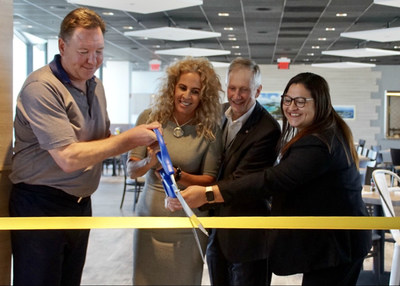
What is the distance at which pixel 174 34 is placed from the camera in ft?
13.9

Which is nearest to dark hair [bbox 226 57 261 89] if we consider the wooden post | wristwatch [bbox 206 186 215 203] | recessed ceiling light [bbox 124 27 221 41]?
wristwatch [bbox 206 186 215 203]

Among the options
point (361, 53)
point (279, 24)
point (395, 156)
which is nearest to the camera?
point (361, 53)

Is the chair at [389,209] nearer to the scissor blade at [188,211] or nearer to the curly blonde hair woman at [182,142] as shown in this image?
the curly blonde hair woman at [182,142]

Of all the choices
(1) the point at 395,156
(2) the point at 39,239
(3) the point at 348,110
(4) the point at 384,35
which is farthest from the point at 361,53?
(1) the point at 395,156

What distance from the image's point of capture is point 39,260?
2025mm

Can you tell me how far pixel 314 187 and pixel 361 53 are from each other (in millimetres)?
1102

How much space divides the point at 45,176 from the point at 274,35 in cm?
167

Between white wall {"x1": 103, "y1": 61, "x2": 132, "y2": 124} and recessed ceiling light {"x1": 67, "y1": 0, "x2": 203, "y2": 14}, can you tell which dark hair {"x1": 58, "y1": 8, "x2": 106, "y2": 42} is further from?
recessed ceiling light {"x1": 67, "y1": 0, "x2": 203, "y2": 14}

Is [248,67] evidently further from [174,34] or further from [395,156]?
[395,156]

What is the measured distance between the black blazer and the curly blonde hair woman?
0.21 m

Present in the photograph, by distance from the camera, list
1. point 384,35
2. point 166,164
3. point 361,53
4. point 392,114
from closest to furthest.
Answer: point 166,164, point 392,114, point 384,35, point 361,53

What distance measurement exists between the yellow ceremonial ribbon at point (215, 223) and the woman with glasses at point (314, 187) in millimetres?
122

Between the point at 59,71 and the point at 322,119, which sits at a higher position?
the point at 59,71

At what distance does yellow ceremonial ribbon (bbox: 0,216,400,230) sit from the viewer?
1.78 meters
